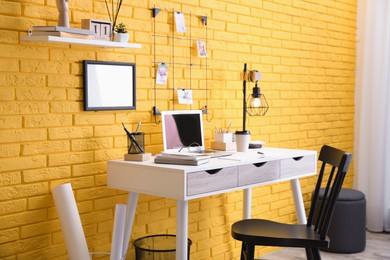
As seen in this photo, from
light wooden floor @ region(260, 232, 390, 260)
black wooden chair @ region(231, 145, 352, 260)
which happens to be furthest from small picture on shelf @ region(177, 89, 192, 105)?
light wooden floor @ region(260, 232, 390, 260)

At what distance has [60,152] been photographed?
A: 2980 millimetres

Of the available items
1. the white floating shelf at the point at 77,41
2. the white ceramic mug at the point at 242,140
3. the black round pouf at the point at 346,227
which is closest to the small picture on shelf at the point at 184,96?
the white ceramic mug at the point at 242,140

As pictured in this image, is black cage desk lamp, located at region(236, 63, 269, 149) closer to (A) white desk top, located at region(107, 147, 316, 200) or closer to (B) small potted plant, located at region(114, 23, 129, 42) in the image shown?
(A) white desk top, located at region(107, 147, 316, 200)

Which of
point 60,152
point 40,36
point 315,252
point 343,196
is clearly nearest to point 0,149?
point 60,152

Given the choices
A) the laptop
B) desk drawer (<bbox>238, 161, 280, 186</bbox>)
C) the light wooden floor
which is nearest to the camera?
desk drawer (<bbox>238, 161, 280, 186</bbox>)

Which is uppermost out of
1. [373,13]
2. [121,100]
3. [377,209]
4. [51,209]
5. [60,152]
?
[373,13]

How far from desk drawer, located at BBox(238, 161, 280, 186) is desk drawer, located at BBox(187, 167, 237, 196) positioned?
7 cm

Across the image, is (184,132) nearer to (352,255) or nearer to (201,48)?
(201,48)

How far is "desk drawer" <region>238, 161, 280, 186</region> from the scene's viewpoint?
10.3 ft

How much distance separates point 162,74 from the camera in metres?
3.50

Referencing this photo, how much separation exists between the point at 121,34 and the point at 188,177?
82cm

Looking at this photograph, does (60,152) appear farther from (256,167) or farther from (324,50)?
(324,50)

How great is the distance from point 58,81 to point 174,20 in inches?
36.4

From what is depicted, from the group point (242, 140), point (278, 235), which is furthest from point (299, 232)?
point (242, 140)
